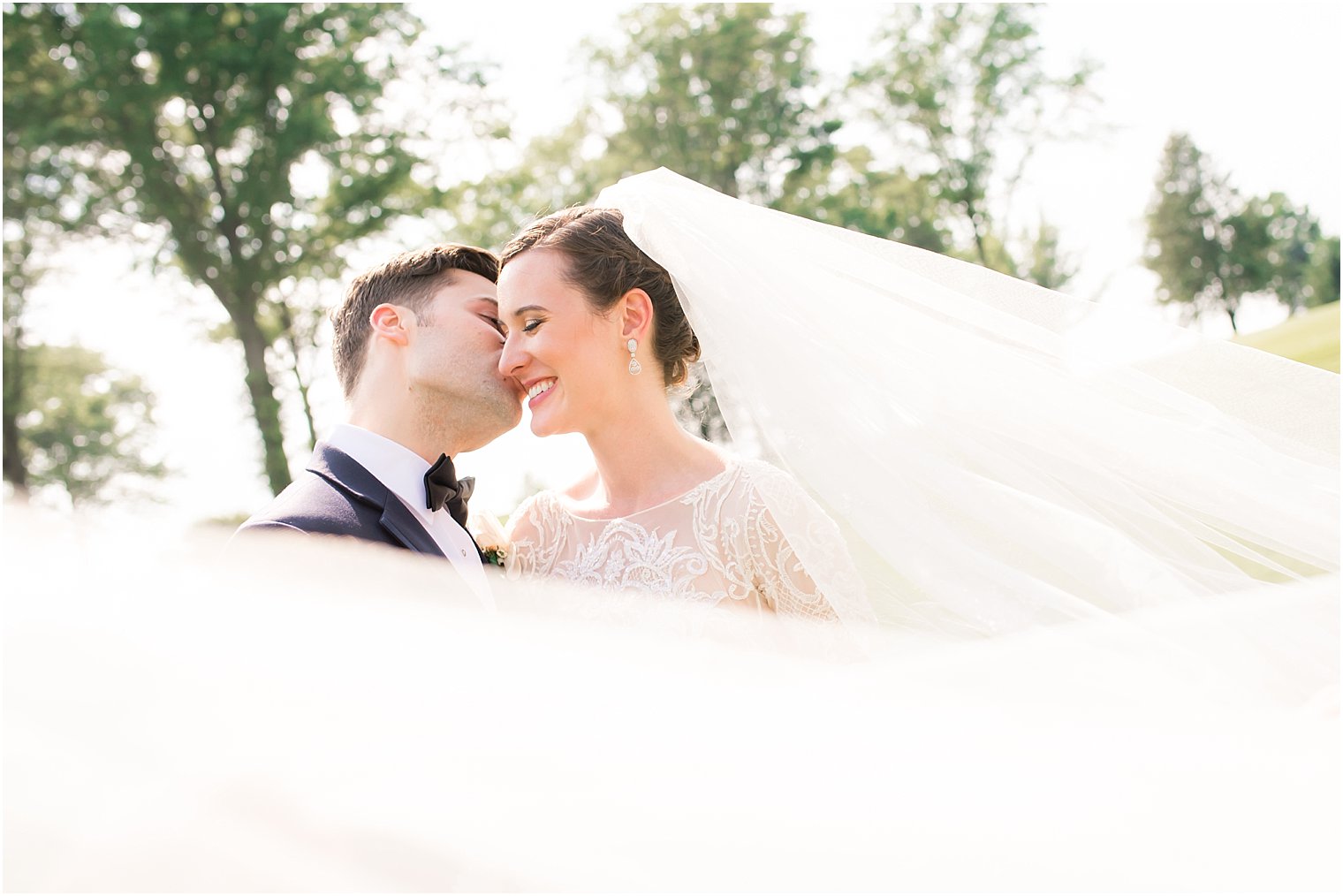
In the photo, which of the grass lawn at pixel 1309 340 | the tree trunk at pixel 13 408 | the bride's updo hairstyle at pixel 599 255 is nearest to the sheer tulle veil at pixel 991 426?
the bride's updo hairstyle at pixel 599 255

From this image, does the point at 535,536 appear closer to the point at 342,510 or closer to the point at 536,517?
the point at 536,517

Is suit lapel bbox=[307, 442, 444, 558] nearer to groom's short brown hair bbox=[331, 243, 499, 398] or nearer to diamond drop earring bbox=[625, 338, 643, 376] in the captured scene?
groom's short brown hair bbox=[331, 243, 499, 398]

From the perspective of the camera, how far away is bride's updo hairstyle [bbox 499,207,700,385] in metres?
3.83

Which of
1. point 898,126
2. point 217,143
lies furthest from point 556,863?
point 898,126

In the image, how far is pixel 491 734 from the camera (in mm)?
1271

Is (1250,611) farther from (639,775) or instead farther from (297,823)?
(297,823)

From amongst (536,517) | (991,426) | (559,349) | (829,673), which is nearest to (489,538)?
(536,517)

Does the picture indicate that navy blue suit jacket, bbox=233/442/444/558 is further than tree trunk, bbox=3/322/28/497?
No

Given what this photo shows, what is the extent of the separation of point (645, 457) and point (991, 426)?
4.23 feet

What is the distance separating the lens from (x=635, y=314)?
399 centimetres

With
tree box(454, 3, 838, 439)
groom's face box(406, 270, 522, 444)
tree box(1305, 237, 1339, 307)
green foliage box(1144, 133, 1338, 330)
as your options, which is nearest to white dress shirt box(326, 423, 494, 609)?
groom's face box(406, 270, 522, 444)

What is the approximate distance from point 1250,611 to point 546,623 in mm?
2251

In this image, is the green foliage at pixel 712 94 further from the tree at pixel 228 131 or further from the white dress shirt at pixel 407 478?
the white dress shirt at pixel 407 478

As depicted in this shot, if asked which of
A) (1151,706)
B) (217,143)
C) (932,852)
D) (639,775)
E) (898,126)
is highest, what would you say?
(898,126)
